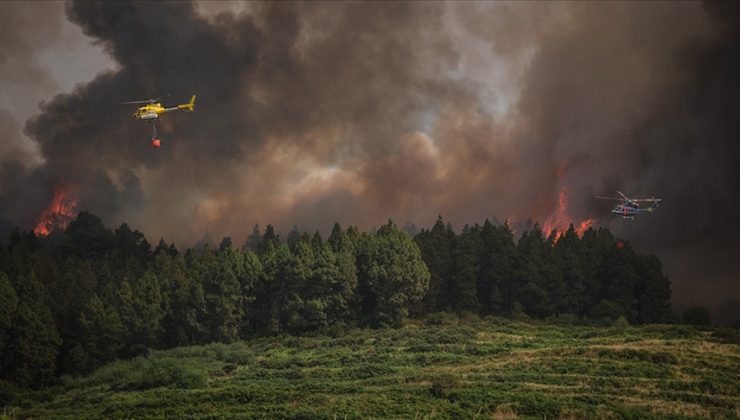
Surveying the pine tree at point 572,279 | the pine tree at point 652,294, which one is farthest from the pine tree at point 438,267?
the pine tree at point 652,294

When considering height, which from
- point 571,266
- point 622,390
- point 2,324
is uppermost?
point 571,266

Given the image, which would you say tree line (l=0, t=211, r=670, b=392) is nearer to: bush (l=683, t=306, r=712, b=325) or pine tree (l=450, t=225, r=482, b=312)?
pine tree (l=450, t=225, r=482, b=312)

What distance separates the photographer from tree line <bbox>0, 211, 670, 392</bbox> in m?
85.4

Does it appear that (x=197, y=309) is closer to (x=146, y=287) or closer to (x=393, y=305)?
(x=146, y=287)

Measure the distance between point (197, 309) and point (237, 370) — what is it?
1878cm

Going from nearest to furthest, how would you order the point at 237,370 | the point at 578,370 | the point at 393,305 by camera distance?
the point at 578,370 < the point at 237,370 < the point at 393,305

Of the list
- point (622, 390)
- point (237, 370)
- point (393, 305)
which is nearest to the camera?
point (622, 390)

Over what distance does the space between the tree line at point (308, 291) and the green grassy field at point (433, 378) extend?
4.97 m

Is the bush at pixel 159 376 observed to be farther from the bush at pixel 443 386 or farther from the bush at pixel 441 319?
the bush at pixel 441 319

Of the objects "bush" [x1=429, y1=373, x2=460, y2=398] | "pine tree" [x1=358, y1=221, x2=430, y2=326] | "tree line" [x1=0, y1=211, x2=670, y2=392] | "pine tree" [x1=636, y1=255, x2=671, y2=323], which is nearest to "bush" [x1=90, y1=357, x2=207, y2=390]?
"tree line" [x1=0, y1=211, x2=670, y2=392]

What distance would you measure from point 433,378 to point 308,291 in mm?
34441

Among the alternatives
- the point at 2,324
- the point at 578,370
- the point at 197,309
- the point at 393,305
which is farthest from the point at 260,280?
the point at 578,370

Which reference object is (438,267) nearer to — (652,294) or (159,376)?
(652,294)

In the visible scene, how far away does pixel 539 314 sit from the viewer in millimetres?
103625
